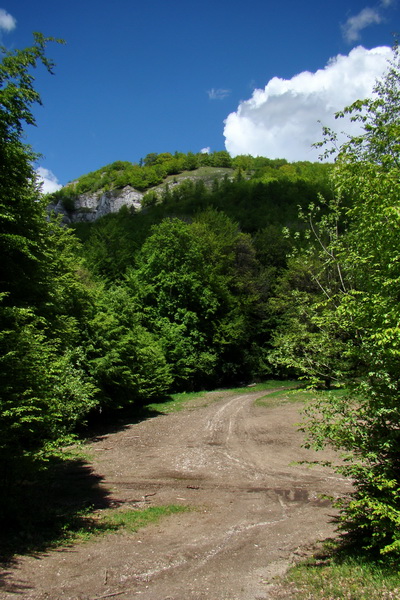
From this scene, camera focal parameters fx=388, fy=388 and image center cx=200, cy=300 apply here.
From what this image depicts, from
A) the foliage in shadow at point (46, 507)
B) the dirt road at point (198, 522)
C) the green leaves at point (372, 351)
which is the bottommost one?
the dirt road at point (198, 522)

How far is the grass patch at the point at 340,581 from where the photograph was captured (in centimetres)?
547

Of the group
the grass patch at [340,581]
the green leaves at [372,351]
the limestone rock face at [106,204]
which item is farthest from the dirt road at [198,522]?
the limestone rock face at [106,204]

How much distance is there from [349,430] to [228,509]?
5.96 m

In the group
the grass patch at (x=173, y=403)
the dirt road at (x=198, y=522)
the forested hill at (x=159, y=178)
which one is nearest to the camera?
the dirt road at (x=198, y=522)

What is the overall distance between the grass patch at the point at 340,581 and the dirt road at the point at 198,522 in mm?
470

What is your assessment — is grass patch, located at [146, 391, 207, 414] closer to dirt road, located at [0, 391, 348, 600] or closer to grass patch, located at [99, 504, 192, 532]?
dirt road, located at [0, 391, 348, 600]

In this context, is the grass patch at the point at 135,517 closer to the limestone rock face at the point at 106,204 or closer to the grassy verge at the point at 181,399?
the grassy verge at the point at 181,399

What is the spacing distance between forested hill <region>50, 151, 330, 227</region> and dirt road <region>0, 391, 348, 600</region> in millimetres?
81066

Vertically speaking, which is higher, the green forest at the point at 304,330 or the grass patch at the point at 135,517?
the green forest at the point at 304,330

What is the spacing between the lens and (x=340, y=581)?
239 inches

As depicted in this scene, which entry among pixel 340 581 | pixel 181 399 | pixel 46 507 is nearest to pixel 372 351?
pixel 340 581

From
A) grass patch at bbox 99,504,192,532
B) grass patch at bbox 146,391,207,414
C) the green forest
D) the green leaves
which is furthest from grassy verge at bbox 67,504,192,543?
grass patch at bbox 146,391,207,414

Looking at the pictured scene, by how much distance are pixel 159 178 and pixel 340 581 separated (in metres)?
149

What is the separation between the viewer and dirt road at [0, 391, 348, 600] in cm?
666
